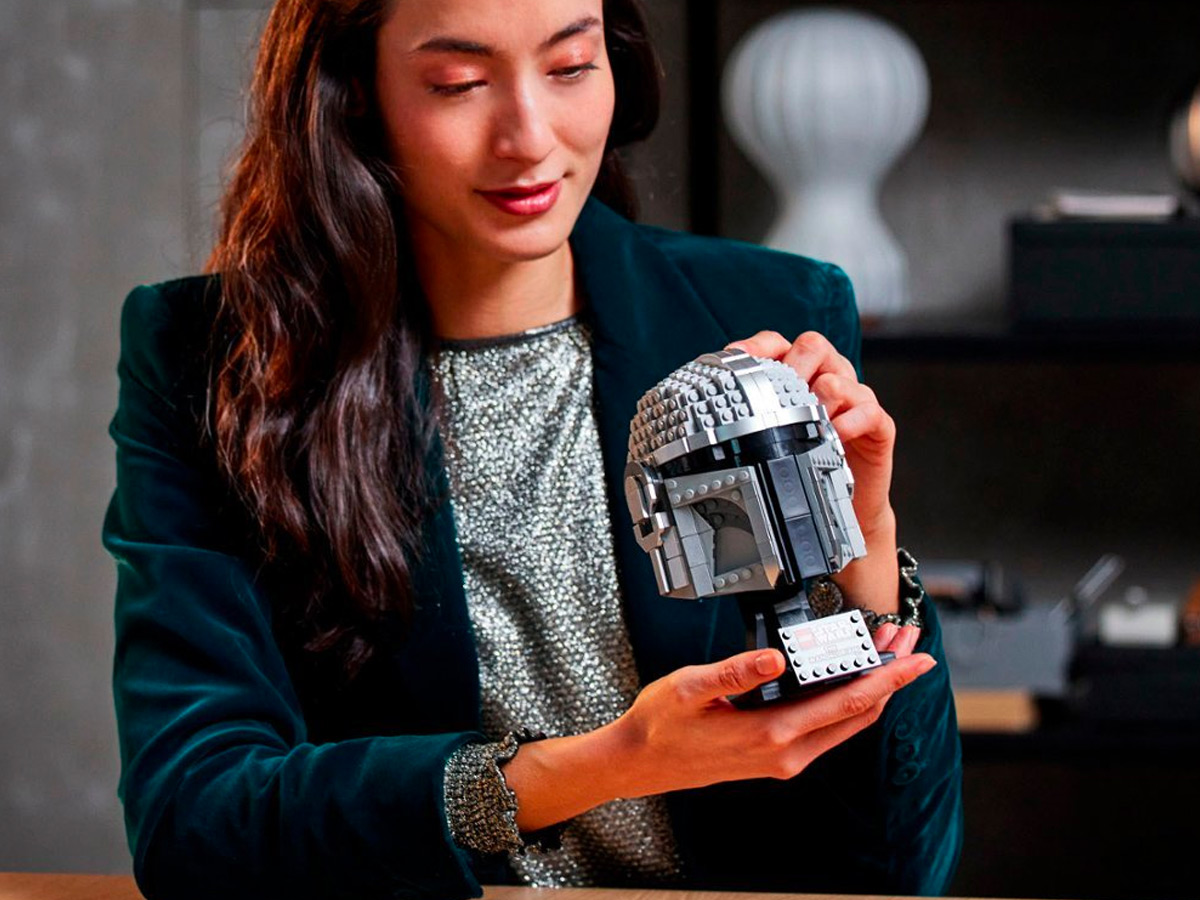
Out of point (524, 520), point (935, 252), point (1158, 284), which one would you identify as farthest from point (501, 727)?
point (935, 252)

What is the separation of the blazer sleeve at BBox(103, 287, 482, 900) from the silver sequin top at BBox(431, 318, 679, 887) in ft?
0.59

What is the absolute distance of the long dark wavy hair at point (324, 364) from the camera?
132 centimetres

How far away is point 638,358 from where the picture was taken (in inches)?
54.8

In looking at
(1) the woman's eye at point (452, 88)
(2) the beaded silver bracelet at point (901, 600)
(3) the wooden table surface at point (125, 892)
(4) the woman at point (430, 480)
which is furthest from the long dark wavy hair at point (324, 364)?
(2) the beaded silver bracelet at point (901, 600)

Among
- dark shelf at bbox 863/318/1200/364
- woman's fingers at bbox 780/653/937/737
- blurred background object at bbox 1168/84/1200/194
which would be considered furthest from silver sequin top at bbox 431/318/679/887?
blurred background object at bbox 1168/84/1200/194

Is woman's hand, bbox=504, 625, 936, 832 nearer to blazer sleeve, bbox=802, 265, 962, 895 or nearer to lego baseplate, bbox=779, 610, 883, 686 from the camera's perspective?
lego baseplate, bbox=779, 610, 883, 686

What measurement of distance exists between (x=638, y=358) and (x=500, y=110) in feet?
0.88

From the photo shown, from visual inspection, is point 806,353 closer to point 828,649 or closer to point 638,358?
point 828,649

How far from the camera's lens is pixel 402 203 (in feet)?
4.55

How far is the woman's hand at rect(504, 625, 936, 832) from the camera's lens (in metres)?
0.97

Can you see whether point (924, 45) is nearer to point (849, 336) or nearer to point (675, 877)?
point (849, 336)

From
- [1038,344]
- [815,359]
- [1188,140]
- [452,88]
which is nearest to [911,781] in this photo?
[815,359]

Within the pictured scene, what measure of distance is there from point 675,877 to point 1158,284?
113 cm

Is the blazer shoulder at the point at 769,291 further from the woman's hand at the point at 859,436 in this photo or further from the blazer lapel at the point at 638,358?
the woman's hand at the point at 859,436
